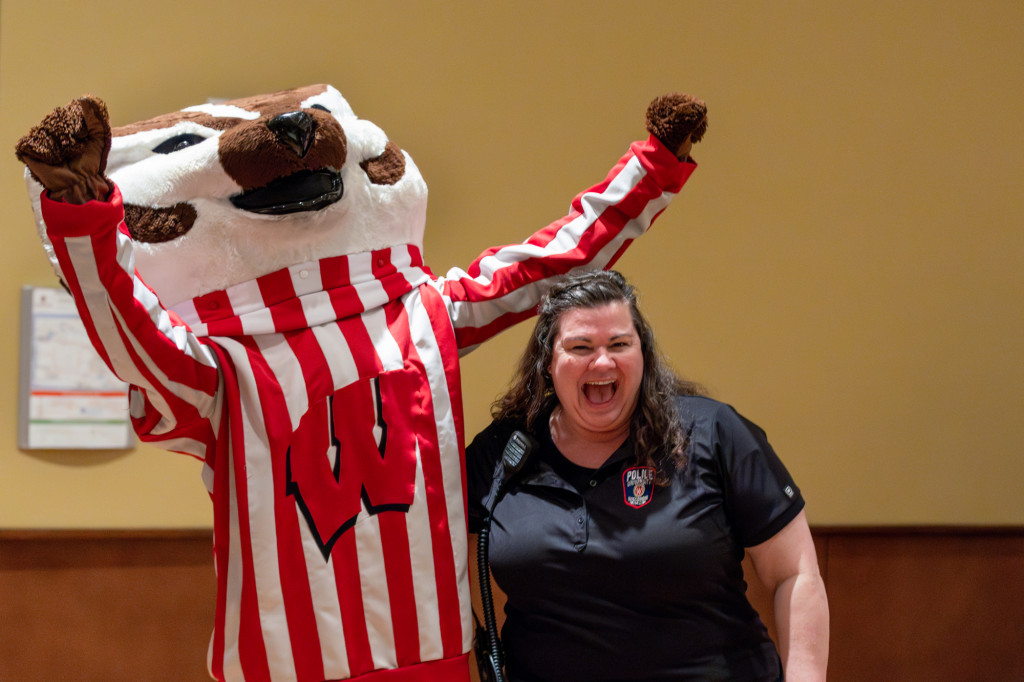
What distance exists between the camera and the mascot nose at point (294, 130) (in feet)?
4.90

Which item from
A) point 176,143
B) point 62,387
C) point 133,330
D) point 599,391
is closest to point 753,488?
point 599,391

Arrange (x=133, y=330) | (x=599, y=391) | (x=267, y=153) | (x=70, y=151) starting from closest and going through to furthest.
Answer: (x=70, y=151), (x=133, y=330), (x=267, y=153), (x=599, y=391)

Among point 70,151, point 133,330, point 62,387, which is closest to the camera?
point 70,151

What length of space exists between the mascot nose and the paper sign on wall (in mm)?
1191

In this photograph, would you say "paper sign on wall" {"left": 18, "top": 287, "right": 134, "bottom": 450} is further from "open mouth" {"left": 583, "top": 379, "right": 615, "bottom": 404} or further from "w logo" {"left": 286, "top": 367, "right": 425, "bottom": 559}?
"open mouth" {"left": 583, "top": 379, "right": 615, "bottom": 404}

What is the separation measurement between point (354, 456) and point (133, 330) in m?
0.43

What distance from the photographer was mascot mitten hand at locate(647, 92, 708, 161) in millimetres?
1771

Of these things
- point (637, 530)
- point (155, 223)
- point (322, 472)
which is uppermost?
point (155, 223)

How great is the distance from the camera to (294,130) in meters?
1.49

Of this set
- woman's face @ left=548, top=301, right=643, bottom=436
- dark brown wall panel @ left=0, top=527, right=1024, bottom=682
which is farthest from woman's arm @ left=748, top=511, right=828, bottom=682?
dark brown wall panel @ left=0, top=527, right=1024, bottom=682

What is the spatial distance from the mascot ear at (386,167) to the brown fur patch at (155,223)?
0.33 m

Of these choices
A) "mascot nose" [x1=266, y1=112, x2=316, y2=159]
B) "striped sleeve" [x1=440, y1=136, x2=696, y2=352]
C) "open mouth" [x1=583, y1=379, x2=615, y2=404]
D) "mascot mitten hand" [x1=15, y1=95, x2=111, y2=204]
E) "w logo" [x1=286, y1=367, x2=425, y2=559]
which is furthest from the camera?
"striped sleeve" [x1=440, y1=136, x2=696, y2=352]

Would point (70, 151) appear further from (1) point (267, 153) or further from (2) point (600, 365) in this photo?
(2) point (600, 365)

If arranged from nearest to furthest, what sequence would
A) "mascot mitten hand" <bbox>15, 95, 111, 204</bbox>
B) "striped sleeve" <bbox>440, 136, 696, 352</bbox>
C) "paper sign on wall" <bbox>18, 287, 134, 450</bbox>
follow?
"mascot mitten hand" <bbox>15, 95, 111, 204</bbox> → "striped sleeve" <bbox>440, 136, 696, 352</bbox> → "paper sign on wall" <bbox>18, 287, 134, 450</bbox>
